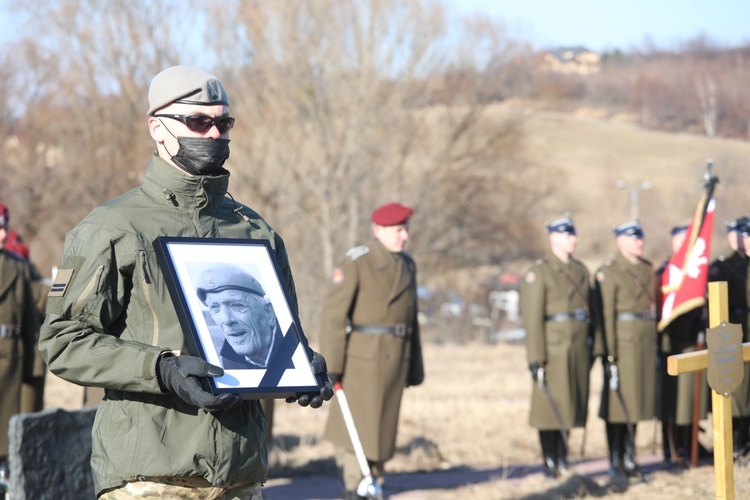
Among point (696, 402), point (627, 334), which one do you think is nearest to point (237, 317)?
point (627, 334)

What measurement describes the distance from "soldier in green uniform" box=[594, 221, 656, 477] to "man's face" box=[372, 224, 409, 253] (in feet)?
7.41

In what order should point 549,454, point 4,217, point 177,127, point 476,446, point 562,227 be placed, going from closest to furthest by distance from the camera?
point 177,127, point 4,217, point 549,454, point 562,227, point 476,446

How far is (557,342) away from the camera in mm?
9367

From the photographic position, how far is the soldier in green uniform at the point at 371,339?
26.7 feet

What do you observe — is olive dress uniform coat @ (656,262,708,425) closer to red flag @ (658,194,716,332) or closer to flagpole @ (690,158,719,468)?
flagpole @ (690,158,719,468)

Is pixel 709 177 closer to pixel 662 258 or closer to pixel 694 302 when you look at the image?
pixel 694 302

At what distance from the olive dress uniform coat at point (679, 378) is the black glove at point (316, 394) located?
23.8 ft

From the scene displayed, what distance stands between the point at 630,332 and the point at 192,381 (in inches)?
285

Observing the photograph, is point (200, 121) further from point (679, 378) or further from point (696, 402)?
point (679, 378)

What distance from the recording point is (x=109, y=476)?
3.22 meters

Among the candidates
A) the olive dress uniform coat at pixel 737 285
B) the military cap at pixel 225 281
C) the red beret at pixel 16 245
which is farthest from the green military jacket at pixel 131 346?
the olive dress uniform coat at pixel 737 285

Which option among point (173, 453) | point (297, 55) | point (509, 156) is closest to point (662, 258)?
point (509, 156)

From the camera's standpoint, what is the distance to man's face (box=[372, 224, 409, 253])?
8.21 metres

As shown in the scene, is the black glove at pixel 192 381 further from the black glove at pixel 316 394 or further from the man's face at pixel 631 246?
the man's face at pixel 631 246
